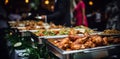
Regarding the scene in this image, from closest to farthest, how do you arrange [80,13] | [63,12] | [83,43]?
1. [83,43]
2. [63,12]
3. [80,13]

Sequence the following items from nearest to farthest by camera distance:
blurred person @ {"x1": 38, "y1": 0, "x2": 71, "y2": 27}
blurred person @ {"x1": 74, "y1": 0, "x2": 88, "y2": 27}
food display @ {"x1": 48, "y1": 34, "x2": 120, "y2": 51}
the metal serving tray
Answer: the metal serving tray, food display @ {"x1": 48, "y1": 34, "x2": 120, "y2": 51}, blurred person @ {"x1": 38, "y1": 0, "x2": 71, "y2": 27}, blurred person @ {"x1": 74, "y1": 0, "x2": 88, "y2": 27}

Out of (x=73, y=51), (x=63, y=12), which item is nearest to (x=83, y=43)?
(x=73, y=51)

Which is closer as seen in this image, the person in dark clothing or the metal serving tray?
the metal serving tray

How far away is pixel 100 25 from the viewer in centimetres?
1108

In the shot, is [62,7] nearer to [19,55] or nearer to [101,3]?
[19,55]

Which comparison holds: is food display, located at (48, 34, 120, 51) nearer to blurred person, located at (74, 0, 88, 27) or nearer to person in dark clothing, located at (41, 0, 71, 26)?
person in dark clothing, located at (41, 0, 71, 26)

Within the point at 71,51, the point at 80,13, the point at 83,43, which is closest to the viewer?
the point at 71,51

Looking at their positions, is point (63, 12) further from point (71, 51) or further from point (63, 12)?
point (71, 51)

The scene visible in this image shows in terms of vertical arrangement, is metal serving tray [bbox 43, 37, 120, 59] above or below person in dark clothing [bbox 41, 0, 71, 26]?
below

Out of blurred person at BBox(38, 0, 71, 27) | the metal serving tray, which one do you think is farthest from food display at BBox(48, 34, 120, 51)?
blurred person at BBox(38, 0, 71, 27)

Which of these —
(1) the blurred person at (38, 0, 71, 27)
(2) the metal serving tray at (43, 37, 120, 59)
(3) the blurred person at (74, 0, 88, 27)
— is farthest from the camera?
(3) the blurred person at (74, 0, 88, 27)

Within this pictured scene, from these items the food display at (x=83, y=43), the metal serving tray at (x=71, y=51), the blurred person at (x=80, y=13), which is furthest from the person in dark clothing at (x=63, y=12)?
the metal serving tray at (x=71, y=51)

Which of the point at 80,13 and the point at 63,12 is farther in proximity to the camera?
the point at 80,13

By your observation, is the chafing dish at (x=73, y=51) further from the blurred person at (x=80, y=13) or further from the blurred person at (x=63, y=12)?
the blurred person at (x=80, y=13)
